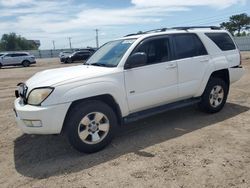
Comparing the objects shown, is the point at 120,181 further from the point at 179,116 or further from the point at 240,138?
the point at 179,116

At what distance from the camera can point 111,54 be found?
559 centimetres

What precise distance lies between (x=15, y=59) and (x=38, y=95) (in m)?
30.1

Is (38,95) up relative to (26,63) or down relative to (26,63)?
up

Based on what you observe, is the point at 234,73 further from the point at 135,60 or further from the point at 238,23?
the point at 238,23

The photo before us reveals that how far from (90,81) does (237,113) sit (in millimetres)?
3553

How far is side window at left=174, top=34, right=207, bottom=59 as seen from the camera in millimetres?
5934

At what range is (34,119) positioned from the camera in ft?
14.6

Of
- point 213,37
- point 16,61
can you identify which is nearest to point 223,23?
point 16,61

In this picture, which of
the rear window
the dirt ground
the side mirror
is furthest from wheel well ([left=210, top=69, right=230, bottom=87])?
the side mirror

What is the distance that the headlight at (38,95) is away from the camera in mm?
4461

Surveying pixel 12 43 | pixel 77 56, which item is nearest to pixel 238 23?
pixel 77 56

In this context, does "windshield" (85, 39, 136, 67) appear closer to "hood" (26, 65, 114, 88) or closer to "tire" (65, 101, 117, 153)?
"hood" (26, 65, 114, 88)

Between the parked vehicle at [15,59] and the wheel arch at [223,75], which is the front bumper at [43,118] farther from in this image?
the parked vehicle at [15,59]

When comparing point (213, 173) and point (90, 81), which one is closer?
point (213, 173)
